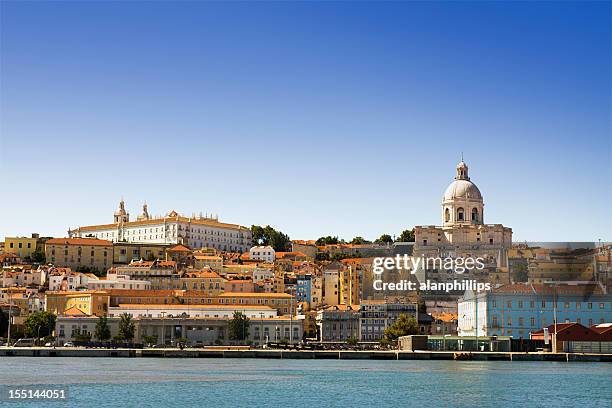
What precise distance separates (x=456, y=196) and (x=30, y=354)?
57.3 m

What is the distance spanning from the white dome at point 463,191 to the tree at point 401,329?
34301 mm

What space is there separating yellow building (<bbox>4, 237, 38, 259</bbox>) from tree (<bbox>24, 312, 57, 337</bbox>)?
Result: 40.8m

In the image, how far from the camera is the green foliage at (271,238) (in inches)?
5778

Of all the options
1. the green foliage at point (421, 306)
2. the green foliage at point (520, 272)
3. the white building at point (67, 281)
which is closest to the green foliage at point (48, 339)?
the white building at point (67, 281)

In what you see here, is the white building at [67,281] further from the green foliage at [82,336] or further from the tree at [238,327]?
the tree at [238,327]

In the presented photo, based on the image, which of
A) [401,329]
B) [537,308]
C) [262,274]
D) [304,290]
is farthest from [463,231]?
[537,308]

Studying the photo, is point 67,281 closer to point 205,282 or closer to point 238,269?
point 205,282

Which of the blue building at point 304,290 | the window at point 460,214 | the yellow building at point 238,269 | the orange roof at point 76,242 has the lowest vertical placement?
the blue building at point 304,290

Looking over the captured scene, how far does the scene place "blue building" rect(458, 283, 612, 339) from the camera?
252 ft

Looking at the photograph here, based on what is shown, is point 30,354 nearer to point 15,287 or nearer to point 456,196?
point 15,287

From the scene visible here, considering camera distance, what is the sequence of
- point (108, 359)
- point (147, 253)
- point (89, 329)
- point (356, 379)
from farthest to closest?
point (147, 253) → point (89, 329) → point (108, 359) → point (356, 379)

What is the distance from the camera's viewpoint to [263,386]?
45.2m

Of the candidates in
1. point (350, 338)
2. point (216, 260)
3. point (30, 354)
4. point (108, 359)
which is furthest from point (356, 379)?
point (216, 260)

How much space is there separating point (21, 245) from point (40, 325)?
42922 mm
